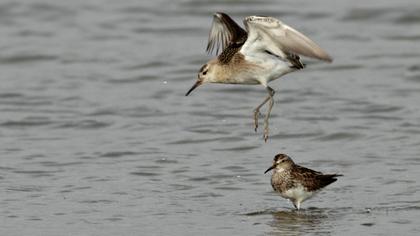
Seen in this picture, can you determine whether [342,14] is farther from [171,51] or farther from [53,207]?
[53,207]

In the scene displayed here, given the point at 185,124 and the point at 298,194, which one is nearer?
the point at 298,194

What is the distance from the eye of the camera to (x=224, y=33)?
12.5 meters

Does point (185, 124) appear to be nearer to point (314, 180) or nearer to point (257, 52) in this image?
point (257, 52)

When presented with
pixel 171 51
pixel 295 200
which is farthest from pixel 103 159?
pixel 171 51

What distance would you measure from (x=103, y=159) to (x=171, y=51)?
6.85 meters

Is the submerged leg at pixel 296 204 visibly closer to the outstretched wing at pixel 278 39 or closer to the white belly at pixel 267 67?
the outstretched wing at pixel 278 39

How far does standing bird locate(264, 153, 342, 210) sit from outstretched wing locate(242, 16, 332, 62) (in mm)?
1171

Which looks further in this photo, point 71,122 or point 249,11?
point 249,11

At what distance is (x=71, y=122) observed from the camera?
14.5 m

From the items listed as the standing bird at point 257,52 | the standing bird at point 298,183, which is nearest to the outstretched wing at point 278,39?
the standing bird at point 257,52

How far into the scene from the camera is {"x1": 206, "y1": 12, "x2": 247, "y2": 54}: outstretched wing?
39.5ft

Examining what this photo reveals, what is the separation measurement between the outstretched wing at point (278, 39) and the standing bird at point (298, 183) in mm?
1171

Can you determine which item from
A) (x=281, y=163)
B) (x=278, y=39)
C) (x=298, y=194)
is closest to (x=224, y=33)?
(x=278, y=39)

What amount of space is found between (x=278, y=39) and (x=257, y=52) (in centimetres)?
71
